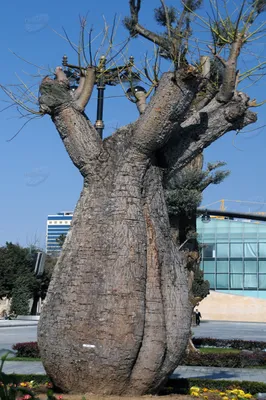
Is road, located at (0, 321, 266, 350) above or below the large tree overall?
below

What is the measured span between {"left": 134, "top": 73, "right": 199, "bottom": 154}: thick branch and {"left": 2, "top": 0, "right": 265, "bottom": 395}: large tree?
0.04 feet

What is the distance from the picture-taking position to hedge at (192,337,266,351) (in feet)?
62.4

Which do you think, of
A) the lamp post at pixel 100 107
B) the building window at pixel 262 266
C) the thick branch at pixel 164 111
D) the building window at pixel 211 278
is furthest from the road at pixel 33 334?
the building window at pixel 211 278

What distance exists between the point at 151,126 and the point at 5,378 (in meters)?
4.42

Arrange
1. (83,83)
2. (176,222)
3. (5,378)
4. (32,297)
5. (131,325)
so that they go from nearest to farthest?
(5,378), (131,325), (83,83), (176,222), (32,297)

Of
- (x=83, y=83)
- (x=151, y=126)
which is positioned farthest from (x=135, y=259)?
(x=83, y=83)

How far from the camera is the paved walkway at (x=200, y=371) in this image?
12211 mm

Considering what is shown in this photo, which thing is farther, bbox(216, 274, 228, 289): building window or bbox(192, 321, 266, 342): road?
bbox(216, 274, 228, 289): building window

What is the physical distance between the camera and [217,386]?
902 centimetres

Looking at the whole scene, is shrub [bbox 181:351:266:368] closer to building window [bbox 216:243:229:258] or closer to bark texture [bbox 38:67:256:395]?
bark texture [bbox 38:67:256:395]

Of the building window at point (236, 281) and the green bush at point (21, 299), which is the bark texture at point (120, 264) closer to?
the green bush at point (21, 299)

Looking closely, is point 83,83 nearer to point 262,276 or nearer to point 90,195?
point 90,195

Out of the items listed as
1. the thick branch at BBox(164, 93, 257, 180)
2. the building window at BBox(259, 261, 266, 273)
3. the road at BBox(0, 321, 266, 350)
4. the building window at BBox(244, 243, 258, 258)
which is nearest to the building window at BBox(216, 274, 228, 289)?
the building window at BBox(244, 243, 258, 258)

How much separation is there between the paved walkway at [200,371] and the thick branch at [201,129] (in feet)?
A: 19.7
